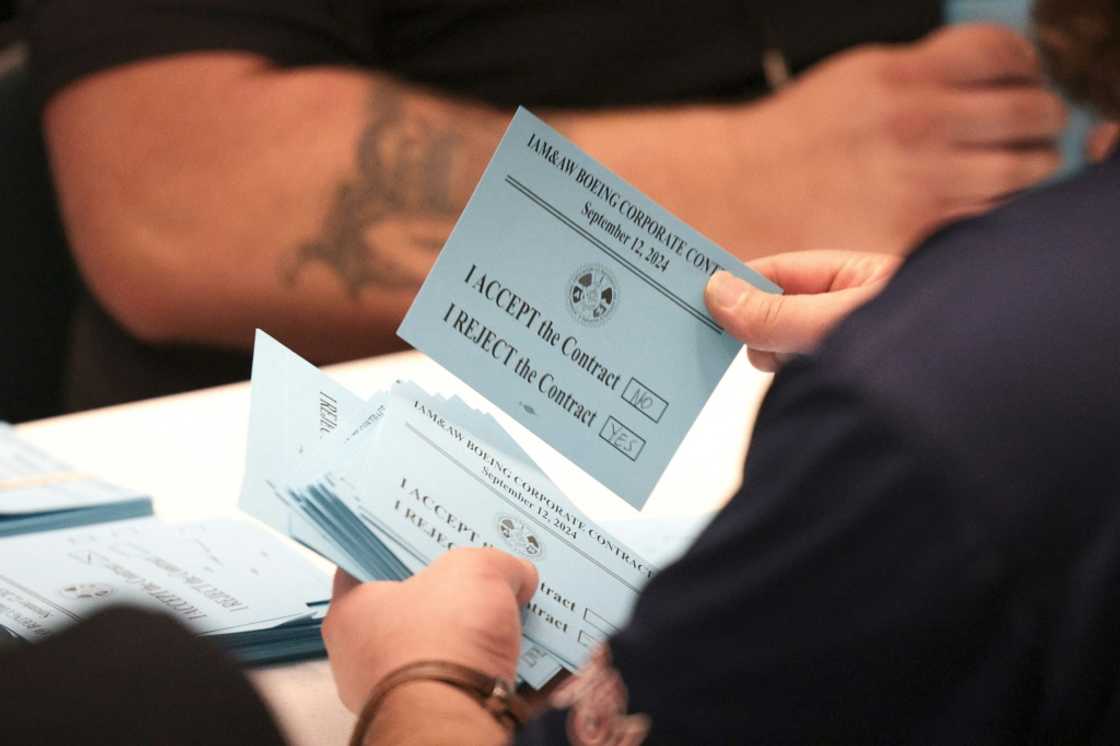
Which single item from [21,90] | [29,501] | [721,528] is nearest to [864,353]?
[721,528]

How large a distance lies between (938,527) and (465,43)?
1285mm

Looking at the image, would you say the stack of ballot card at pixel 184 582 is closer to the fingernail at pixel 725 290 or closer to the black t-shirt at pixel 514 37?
the fingernail at pixel 725 290

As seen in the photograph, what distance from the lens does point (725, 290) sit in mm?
720

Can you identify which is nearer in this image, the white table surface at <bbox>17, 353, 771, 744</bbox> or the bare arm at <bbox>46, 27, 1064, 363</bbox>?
the white table surface at <bbox>17, 353, 771, 744</bbox>

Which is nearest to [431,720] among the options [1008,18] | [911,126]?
[911,126]

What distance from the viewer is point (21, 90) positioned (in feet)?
5.04

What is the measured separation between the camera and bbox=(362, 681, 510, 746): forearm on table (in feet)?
2.06

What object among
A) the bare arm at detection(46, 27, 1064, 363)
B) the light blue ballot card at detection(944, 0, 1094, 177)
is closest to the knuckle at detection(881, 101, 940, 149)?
the bare arm at detection(46, 27, 1064, 363)

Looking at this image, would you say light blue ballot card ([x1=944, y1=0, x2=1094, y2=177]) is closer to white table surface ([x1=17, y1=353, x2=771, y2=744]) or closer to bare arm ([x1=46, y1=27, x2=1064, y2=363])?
bare arm ([x1=46, y1=27, x2=1064, y2=363])

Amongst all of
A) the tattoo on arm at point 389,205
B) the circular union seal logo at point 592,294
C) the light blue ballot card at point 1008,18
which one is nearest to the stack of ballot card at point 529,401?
the circular union seal logo at point 592,294

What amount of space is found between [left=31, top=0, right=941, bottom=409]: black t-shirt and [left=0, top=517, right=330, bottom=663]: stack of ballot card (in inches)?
30.9

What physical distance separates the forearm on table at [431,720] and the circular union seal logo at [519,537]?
0.11 m

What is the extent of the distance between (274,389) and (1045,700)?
1.55 feet

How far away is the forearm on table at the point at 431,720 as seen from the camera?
0.63 meters
